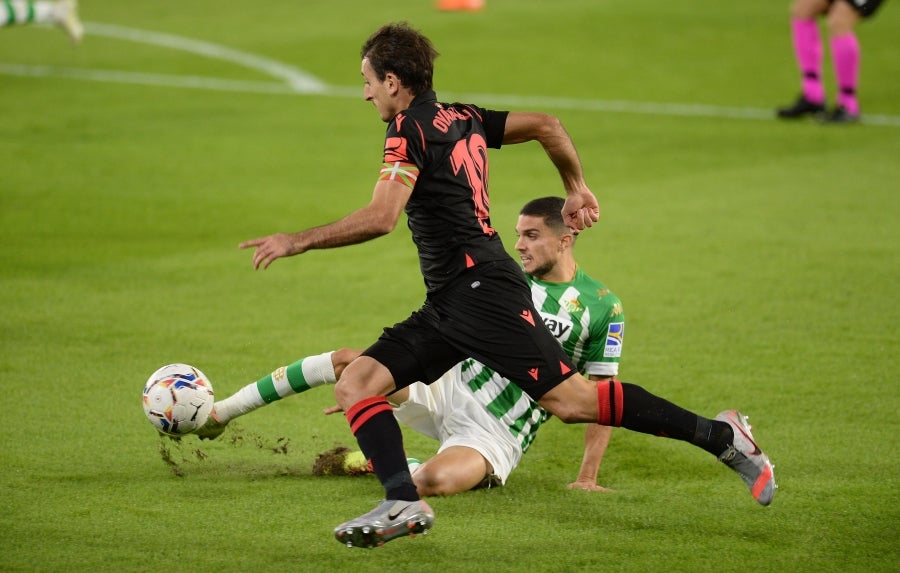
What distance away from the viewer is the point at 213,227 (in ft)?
35.5

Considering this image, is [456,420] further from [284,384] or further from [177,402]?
[177,402]

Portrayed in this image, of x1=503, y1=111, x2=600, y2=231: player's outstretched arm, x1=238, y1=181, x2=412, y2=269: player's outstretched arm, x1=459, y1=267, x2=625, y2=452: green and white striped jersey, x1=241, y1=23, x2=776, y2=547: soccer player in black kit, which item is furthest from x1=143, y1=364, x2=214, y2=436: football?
x1=503, y1=111, x2=600, y2=231: player's outstretched arm

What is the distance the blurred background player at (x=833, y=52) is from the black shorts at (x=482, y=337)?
413 inches

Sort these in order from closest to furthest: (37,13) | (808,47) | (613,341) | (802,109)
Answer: (613,341), (808,47), (802,109), (37,13)

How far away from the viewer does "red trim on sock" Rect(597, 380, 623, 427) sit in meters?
5.02

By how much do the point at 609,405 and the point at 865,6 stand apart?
1075cm

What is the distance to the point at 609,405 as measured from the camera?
5.02m

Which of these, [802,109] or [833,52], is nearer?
[833,52]

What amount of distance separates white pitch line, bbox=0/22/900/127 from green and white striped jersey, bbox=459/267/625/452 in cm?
987

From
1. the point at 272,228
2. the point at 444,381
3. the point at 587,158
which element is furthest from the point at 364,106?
the point at 444,381

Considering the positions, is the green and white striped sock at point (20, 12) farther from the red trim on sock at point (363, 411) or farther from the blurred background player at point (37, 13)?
the red trim on sock at point (363, 411)

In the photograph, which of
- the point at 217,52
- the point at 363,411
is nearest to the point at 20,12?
the point at 217,52

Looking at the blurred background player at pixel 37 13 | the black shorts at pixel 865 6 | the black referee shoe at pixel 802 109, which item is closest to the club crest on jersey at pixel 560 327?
the black shorts at pixel 865 6

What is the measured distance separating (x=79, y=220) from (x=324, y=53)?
8.60 m
